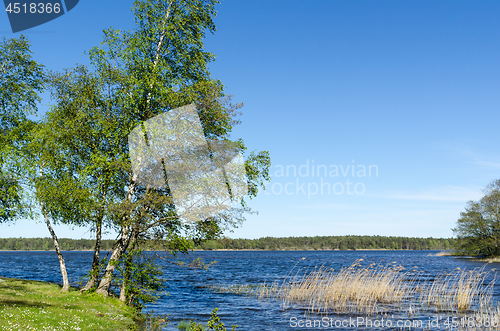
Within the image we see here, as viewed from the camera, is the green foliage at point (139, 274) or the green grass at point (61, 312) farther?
the green foliage at point (139, 274)

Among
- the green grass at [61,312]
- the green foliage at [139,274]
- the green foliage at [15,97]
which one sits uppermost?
the green foliage at [15,97]

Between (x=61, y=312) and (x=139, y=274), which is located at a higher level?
(x=139, y=274)

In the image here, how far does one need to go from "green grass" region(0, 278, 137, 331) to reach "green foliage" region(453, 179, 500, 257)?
90557 millimetres

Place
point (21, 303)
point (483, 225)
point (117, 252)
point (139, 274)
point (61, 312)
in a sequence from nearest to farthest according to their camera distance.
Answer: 1. point (61, 312)
2. point (21, 303)
3. point (139, 274)
4. point (117, 252)
5. point (483, 225)

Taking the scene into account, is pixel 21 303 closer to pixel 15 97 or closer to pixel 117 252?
pixel 117 252

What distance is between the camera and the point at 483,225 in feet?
291

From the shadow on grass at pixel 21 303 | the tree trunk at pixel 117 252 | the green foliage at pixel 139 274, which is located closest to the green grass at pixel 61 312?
the shadow on grass at pixel 21 303

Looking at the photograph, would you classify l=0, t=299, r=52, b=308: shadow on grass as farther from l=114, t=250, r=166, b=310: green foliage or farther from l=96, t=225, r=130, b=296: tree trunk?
l=114, t=250, r=166, b=310: green foliage

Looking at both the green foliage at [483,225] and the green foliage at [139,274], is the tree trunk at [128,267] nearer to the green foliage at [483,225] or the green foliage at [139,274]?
the green foliage at [139,274]

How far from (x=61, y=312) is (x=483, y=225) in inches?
3743

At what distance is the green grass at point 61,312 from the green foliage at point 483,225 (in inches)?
3565

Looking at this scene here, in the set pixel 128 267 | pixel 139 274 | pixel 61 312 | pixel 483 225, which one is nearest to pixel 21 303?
pixel 61 312

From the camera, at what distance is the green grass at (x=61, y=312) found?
1556 cm

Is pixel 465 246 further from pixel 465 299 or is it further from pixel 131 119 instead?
pixel 131 119
